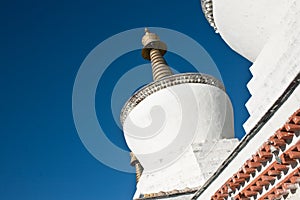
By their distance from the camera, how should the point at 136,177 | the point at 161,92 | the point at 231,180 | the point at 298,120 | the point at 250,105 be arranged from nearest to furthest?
1. the point at 298,120
2. the point at 231,180
3. the point at 250,105
4. the point at 161,92
5. the point at 136,177

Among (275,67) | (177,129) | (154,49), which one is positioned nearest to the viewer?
(275,67)

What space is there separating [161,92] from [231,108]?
7.76 ft

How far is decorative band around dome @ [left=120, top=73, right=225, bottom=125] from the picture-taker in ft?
37.2

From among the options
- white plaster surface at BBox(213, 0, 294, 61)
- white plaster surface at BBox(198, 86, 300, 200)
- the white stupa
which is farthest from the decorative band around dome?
white plaster surface at BBox(198, 86, 300, 200)

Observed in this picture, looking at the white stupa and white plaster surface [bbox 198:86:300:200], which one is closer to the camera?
white plaster surface [bbox 198:86:300:200]

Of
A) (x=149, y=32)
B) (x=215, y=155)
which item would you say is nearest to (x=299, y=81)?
(x=215, y=155)

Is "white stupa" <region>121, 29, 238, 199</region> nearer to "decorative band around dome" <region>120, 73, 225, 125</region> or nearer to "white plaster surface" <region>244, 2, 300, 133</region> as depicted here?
"decorative band around dome" <region>120, 73, 225, 125</region>

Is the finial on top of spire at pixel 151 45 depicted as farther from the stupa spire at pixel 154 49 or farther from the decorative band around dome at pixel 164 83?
the decorative band around dome at pixel 164 83

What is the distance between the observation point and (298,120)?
423cm

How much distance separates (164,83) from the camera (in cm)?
1134

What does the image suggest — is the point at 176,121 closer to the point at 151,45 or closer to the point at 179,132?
the point at 179,132

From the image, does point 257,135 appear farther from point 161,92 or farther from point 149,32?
point 149,32

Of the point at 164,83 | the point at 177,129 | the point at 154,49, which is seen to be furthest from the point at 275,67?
the point at 154,49

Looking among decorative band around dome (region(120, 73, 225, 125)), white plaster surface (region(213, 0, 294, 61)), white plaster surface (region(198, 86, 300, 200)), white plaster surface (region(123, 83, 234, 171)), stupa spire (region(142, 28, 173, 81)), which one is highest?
stupa spire (region(142, 28, 173, 81))
